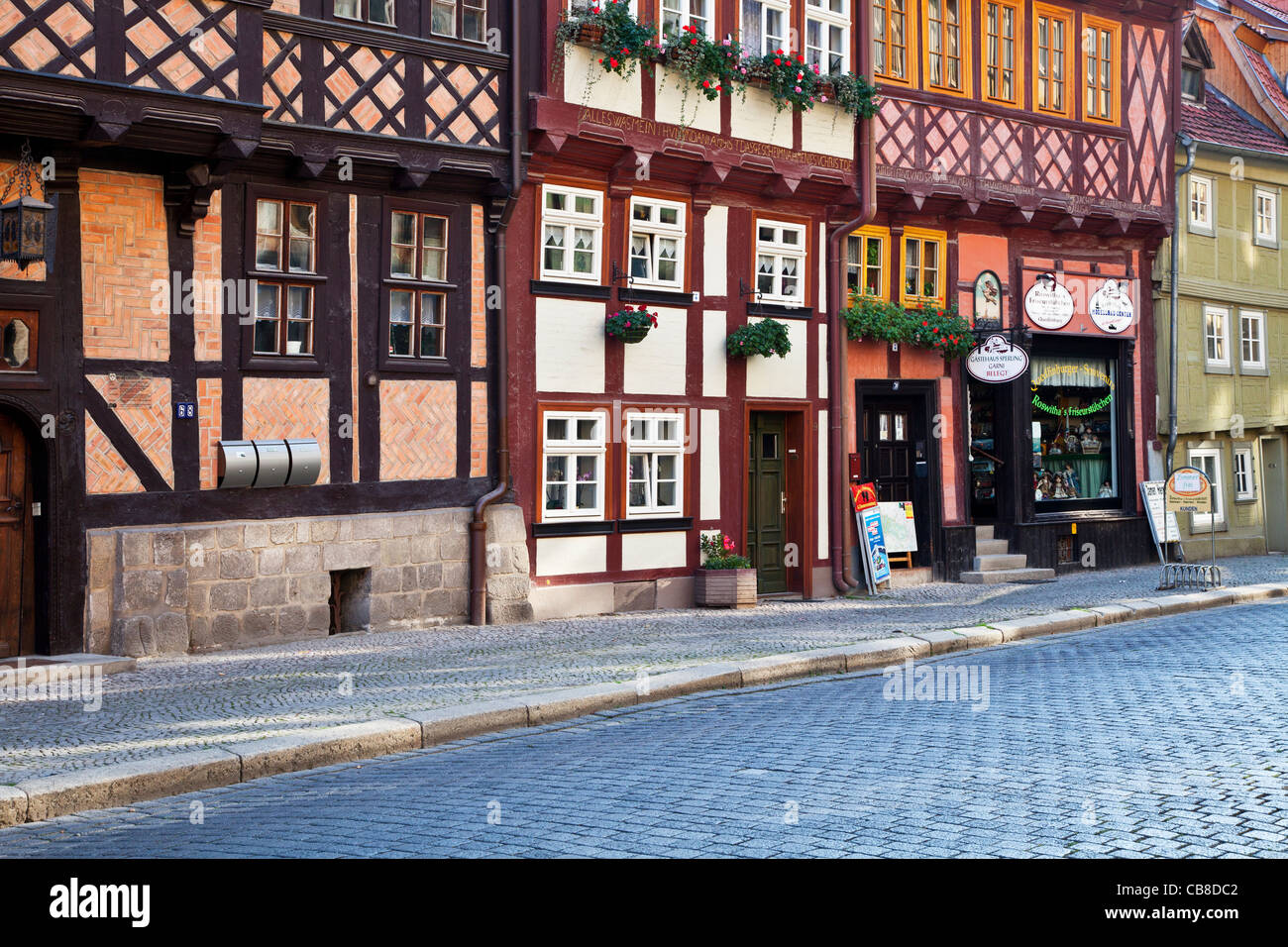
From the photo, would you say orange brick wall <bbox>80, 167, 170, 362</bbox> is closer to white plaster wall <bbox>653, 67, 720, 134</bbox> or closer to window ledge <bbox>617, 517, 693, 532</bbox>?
window ledge <bbox>617, 517, 693, 532</bbox>

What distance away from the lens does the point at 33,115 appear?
11492 millimetres

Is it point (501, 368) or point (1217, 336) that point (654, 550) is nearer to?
point (501, 368)

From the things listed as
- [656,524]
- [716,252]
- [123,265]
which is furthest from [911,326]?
[123,265]

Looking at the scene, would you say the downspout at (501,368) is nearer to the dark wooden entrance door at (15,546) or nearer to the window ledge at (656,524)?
the window ledge at (656,524)

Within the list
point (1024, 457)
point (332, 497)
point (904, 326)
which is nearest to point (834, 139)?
point (904, 326)

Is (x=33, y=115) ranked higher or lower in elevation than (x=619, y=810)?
higher

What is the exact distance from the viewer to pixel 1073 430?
23594mm

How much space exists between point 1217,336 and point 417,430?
56.1 ft

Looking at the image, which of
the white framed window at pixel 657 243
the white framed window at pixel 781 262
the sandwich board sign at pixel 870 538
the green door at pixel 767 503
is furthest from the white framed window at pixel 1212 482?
the white framed window at pixel 657 243

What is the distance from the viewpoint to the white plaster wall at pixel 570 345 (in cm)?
1628

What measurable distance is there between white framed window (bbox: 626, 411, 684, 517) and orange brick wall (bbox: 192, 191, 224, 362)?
211 inches

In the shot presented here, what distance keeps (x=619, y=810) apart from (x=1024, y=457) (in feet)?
54.9

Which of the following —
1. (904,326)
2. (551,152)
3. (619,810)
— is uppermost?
(551,152)
